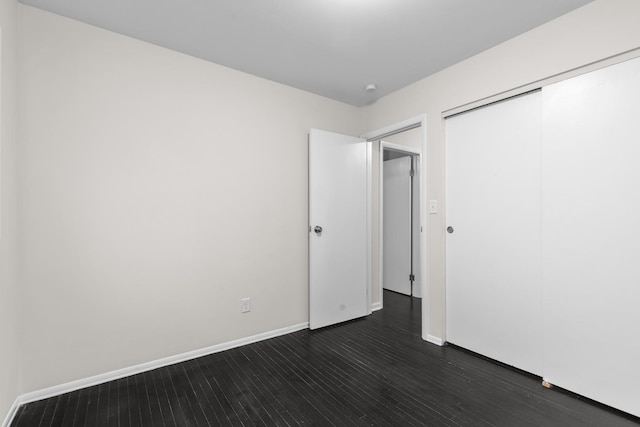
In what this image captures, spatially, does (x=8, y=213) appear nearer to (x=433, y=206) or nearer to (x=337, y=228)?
(x=337, y=228)

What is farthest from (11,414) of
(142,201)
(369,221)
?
(369,221)

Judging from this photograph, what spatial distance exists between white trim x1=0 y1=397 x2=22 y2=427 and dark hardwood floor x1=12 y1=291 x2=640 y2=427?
0.11ft

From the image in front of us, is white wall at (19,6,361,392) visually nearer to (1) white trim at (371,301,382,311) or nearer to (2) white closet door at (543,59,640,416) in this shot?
(1) white trim at (371,301,382,311)

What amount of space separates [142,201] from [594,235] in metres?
3.09

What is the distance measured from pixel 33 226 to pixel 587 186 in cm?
352

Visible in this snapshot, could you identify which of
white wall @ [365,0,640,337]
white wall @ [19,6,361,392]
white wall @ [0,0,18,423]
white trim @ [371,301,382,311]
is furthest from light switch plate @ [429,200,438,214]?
white wall @ [0,0,18,423]

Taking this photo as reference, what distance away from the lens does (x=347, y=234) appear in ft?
10.5

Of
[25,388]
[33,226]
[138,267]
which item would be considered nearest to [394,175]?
[138,267]

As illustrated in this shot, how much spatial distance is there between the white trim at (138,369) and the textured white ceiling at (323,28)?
245cm

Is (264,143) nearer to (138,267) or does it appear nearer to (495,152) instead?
(138,267)

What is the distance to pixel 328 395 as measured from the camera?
1.86 m

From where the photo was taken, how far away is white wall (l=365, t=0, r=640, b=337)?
1680 mm

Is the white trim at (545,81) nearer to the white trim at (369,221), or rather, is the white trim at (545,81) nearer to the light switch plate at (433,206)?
Answer: the light switch plate at (433,206)

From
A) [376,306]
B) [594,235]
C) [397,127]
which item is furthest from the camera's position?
[376,306]
